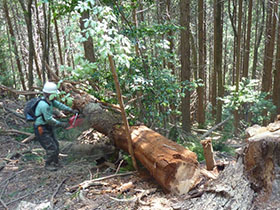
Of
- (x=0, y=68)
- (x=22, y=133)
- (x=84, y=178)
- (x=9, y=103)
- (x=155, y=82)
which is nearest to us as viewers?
(x=84, y=178)

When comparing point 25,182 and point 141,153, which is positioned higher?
point 141,153

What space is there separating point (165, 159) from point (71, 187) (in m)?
1.85

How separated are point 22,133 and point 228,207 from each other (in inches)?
264

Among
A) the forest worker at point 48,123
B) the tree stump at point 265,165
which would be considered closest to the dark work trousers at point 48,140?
the forest worker at point 48,123

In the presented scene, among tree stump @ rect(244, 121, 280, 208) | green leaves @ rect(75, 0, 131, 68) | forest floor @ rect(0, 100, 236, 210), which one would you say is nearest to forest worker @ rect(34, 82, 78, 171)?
forest floor @ rect(0, 100, 236, 210)

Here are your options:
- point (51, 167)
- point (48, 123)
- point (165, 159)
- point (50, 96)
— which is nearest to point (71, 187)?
point (51, 167)

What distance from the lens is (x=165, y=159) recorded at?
3.73 meters

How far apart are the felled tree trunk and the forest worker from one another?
1409mm

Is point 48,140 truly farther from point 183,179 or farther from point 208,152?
point 208,152

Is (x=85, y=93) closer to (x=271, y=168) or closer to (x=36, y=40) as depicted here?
(x=271, y=168)

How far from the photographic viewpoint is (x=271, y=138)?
2896 millimetres

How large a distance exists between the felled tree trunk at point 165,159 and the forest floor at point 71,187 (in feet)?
0.75

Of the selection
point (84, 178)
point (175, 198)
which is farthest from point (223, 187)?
point (84, 178)

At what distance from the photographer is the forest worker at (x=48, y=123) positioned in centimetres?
494
